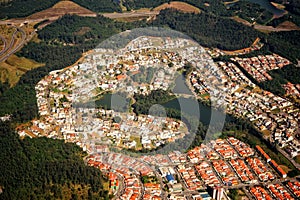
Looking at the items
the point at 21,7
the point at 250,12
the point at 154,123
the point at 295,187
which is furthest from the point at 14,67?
the point at 250,12

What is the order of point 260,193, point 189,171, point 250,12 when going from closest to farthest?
point 260,193
point 189,171
point 250,12

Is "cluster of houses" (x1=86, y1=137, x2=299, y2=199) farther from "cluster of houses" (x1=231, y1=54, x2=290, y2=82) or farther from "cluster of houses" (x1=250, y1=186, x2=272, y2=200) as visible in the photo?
"cluster of houses" (x1=231, y1=54, x2=290, y2=82)

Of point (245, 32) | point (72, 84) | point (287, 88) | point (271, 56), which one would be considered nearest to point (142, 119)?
point (72, 84)

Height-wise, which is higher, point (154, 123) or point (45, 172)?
point (45, 172)

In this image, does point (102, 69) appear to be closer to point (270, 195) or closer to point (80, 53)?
point (80, 53)

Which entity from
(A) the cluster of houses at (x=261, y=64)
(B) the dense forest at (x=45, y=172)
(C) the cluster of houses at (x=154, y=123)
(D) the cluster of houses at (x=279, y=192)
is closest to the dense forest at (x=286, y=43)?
(A) the cluster of houses at (x=261, y=64)

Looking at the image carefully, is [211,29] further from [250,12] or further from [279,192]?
[279,192]

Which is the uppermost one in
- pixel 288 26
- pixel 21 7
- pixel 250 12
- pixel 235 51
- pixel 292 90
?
pixel 250 12
